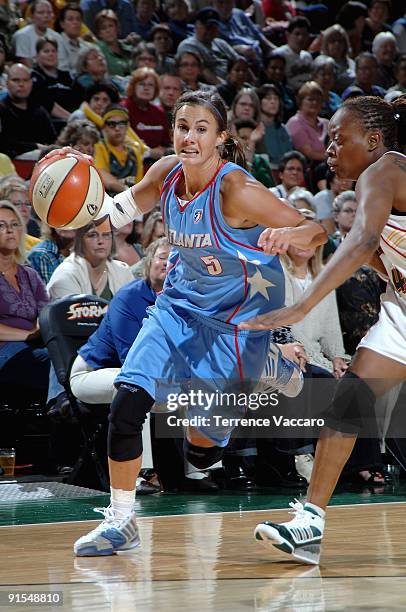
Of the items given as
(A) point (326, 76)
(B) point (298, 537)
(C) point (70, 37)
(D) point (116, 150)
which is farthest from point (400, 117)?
(A) point (326, 76)

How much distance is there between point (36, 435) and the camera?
602 centimetres

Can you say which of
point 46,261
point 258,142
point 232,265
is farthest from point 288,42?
point 232,265

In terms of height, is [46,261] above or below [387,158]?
below

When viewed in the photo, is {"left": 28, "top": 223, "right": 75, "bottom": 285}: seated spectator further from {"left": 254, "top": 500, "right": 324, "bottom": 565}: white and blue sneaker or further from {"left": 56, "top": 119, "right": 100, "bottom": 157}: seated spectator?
{"left": 254, "top": 500, "right": 324, "bottom": 565}: white and blue sneaker

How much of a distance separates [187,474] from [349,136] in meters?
2.63

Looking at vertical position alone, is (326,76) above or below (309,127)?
above

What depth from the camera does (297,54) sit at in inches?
479

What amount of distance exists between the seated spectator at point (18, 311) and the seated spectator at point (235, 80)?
4820 mm

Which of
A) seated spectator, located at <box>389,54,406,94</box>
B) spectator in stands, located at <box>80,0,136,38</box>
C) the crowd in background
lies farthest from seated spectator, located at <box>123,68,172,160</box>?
seated spectator, located at <box>389,54,406,94</box>

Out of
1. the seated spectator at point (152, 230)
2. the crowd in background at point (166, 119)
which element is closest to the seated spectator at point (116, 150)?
the crowd in background at point (166, 119)

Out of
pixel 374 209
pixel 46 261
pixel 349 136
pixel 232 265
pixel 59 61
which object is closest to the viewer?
pixel 374 209

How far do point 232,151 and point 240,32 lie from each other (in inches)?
335

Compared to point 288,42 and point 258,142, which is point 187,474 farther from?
point 288,42

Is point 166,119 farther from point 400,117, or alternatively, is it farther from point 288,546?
point 288,546
